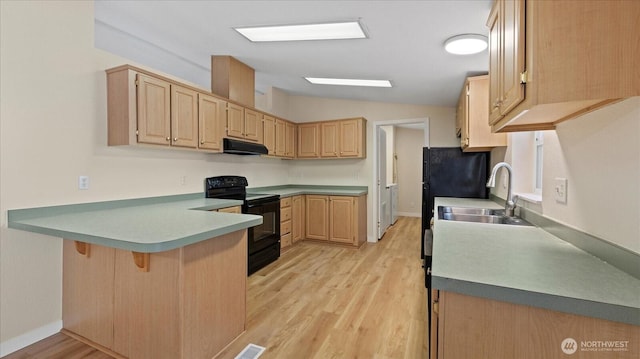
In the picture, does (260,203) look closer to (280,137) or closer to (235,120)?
(235,120)

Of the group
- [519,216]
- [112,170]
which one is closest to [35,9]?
[112,170]

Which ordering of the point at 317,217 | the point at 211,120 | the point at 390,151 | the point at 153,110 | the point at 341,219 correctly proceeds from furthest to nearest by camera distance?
the point at 390,151, the point at 317,217, the point at 341,219, the point at 211,120, the point at 153,110

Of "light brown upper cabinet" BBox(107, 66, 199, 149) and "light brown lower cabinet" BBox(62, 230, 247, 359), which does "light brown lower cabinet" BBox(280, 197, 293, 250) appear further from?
"light brown lower cabinet" BBox(62, 230, 247, 359)

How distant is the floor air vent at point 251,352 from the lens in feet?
6.18

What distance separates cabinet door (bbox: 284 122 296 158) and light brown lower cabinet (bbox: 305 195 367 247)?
0.83 m

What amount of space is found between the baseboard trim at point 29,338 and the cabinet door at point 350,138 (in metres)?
3.93

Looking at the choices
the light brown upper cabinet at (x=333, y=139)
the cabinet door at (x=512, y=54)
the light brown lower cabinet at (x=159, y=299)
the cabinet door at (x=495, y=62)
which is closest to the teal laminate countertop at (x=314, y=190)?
the light brown upper cabinet at (x=333, y=139)

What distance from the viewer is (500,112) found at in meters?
1.45

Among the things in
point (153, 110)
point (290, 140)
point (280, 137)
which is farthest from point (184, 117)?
point (290, 140)

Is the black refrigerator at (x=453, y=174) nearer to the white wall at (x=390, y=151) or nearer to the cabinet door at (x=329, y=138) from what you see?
the cabinet door at (x=329, y=138)

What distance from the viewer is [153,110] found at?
252 cm

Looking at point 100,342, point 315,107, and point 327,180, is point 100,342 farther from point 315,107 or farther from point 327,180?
point 315,107

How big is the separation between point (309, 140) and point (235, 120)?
173cm

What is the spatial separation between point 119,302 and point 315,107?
420 cm
